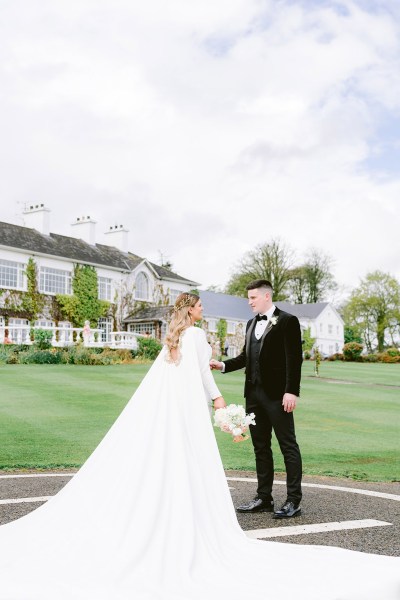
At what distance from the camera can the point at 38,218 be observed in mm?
46281

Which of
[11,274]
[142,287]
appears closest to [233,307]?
[142,287]

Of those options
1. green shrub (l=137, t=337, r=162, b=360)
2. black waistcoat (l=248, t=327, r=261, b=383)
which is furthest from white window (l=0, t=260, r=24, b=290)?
black waistcoat (l=248, t=327, r=261, b=383)

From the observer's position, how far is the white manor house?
133 feet

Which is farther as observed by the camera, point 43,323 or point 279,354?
point 43,323

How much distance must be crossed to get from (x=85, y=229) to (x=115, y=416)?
36234 mm

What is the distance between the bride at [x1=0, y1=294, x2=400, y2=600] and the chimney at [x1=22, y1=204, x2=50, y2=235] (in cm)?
4167

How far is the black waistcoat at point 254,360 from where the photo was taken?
7211 mm

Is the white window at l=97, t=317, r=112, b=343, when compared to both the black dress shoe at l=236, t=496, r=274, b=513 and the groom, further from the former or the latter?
the black dress shoe at l=236, t=496, r=274, b=513

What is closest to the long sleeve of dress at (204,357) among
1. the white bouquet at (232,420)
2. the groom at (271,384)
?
the white bouquet at (232,420)

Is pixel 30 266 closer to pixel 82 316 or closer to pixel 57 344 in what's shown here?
pixel 82 316

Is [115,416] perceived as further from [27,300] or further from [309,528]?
[27,300]

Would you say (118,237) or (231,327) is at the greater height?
(118,237)

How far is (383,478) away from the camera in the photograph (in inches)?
372

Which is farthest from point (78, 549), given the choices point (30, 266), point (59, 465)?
point (30, 266)
